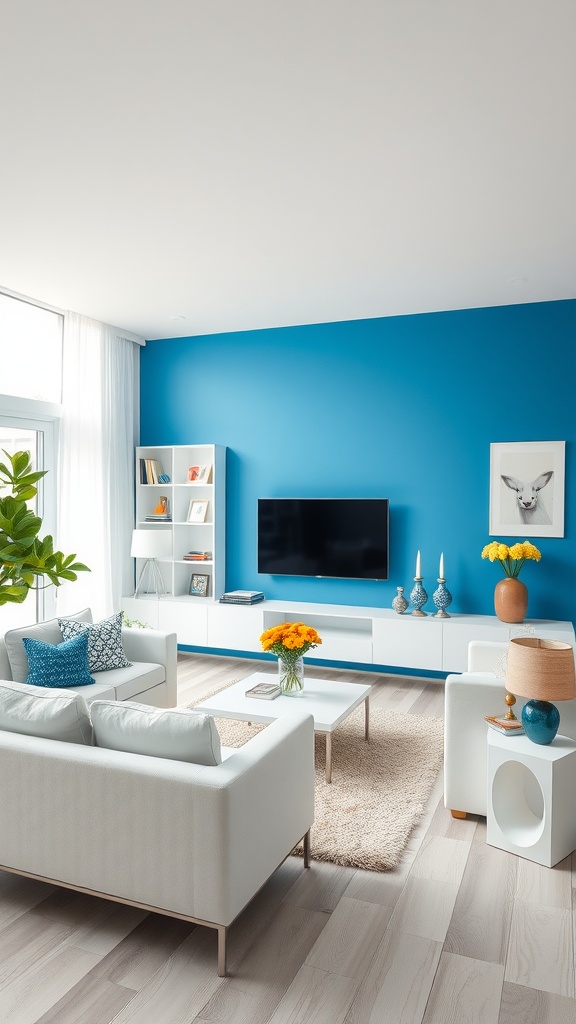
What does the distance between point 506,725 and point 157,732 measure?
1.49 metres

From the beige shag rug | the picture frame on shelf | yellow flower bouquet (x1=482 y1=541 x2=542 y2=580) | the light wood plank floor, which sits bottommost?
the light wood plank floor

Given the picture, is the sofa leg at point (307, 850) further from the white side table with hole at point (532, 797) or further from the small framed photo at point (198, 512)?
the small framed photo at point (198, 512)

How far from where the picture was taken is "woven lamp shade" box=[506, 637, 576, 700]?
103 inches

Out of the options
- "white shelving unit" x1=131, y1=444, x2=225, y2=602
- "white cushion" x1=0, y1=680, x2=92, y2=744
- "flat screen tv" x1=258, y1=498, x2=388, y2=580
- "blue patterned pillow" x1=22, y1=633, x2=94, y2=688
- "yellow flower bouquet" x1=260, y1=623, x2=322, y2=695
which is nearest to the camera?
"white cushion" x1=0, y1=680, x2=92, y2=744

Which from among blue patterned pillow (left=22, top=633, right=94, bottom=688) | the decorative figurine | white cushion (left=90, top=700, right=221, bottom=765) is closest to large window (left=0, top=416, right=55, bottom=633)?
blue patterned pillow (left=22, top=633, right=94, bottom=688)

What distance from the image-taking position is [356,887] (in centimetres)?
252

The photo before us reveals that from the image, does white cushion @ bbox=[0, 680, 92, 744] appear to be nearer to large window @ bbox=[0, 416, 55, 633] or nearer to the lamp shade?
large window @ bbox=[0, 416, 55, 633]

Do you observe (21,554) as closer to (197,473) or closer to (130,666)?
(130,666)

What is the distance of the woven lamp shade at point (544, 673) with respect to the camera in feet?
8.62

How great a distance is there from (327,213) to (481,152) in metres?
0.87

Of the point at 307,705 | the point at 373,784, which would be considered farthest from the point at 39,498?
the point at 373,784

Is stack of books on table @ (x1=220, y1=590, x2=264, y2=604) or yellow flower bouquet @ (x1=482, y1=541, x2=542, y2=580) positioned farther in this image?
stack of books on table @ (x1=220, y1=590, x2=264, y2=604)

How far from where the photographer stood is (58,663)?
3633 mm

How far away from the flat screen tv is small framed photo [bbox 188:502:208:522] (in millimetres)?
537
